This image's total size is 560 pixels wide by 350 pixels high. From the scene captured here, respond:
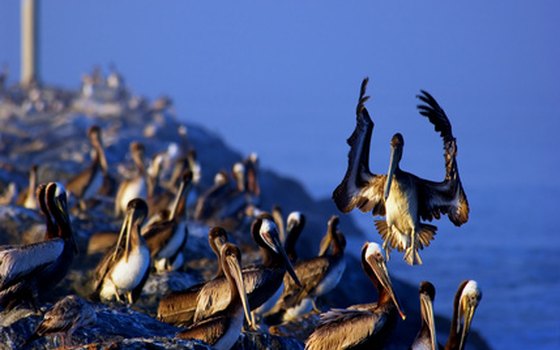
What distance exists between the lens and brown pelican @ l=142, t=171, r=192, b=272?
10695 millimetres

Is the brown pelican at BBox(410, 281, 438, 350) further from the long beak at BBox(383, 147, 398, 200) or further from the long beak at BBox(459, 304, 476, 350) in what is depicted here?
the long beak at BBox(383, 147, 398, 200)

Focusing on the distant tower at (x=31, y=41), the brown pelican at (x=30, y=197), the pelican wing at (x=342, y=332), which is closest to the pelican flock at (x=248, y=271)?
the pelican wing at (x=342, y=332)

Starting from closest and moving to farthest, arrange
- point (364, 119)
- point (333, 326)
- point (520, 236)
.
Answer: point (333, 326), point (364, 119), point (520, 236)

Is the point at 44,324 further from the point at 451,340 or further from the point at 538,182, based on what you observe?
the point at 538,182

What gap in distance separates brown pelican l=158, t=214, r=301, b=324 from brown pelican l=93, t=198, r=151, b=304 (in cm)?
66

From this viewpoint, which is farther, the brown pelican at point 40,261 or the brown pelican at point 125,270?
the brown pelican at point 125,270

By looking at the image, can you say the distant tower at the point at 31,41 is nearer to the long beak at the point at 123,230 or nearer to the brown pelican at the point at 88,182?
the brown pelican at the point at 88,182

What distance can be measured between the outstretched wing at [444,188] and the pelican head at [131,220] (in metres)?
2.36

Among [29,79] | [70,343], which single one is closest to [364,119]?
[70,343]

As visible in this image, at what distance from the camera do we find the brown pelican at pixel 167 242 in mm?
10695

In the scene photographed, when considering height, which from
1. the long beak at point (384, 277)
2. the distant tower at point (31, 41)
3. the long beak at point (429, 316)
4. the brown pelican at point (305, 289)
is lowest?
the brown pelican at point (305, 289)

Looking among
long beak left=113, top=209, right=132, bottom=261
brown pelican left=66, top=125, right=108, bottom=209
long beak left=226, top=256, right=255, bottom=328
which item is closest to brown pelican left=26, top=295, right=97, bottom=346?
long beak left=226, top=256, right=255, bottom=328

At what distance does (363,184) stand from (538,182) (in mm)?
37282

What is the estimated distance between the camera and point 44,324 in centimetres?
674
